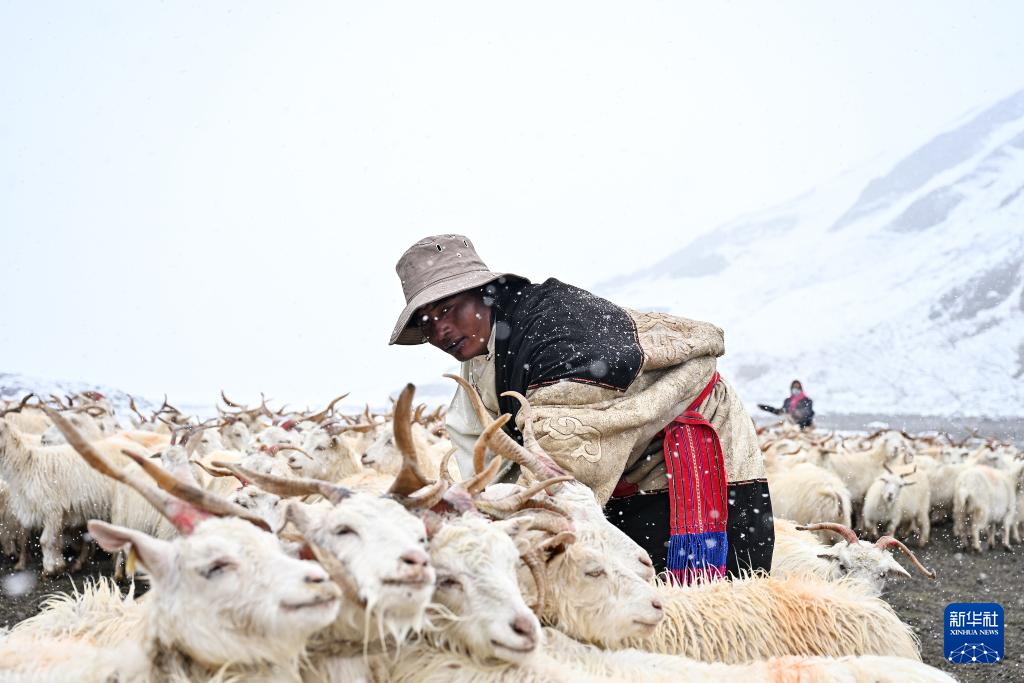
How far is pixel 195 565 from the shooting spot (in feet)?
5.94

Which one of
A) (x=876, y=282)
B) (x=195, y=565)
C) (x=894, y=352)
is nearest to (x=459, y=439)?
(x=195, y=565)

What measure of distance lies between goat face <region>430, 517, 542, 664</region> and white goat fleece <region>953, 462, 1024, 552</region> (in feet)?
38.9

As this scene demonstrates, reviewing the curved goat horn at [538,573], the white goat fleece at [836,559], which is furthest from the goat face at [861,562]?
the curved goat horn at [538,573]

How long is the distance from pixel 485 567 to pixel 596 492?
3.26 ft

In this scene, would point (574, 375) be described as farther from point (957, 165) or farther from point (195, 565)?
point (957, 165)

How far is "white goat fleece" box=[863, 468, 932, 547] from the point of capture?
12188 millimetres

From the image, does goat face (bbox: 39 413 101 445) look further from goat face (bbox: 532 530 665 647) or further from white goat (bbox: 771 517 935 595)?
goat face (bbox: 532 530 665 647)

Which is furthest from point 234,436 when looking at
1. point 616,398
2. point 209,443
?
point 616,398

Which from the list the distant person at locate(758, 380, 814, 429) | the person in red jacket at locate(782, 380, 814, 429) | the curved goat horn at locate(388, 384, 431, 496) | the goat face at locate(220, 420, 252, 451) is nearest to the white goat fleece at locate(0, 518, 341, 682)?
the curved goat horn at locate(388, 384, 431, 496)

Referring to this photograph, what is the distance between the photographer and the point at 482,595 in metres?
2.16

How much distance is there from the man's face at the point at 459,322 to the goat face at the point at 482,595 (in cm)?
137

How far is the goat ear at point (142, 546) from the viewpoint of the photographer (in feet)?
5.95

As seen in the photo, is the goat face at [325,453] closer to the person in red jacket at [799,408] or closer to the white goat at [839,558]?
the white goat at [839,558]

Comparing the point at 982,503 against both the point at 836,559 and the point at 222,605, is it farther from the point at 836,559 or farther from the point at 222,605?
the point at 222,605
